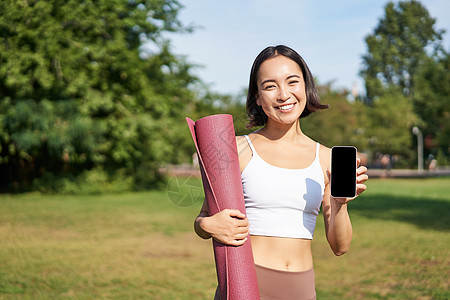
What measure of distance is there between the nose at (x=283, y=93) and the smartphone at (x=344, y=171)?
0.36 meters

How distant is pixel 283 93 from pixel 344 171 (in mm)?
447

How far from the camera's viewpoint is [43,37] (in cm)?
1845

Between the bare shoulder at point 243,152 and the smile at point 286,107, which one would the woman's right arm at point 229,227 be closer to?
the bare shoulder at point 243,152

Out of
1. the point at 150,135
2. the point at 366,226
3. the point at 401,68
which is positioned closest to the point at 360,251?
the point at 366,226

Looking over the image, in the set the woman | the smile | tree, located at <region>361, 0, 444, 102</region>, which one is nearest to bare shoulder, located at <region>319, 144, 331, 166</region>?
the woman

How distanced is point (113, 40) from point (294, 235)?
1979 centimetres

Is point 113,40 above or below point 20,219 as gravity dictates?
above

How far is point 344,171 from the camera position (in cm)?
182

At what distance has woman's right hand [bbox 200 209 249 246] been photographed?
178cm

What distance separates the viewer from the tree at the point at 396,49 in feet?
182

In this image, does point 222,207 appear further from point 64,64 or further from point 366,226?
point 64,64

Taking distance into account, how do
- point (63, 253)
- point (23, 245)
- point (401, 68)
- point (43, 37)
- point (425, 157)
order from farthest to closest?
point (401, 68), point (425, 157), point (43, 37), point (23, 245), point (63, 253)

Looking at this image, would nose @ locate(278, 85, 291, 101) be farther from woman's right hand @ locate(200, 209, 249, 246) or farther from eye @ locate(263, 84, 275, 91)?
woman's right hand @ locate(200, 209, 249, 246)

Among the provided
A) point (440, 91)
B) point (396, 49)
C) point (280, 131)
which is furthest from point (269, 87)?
point (396, 49)
